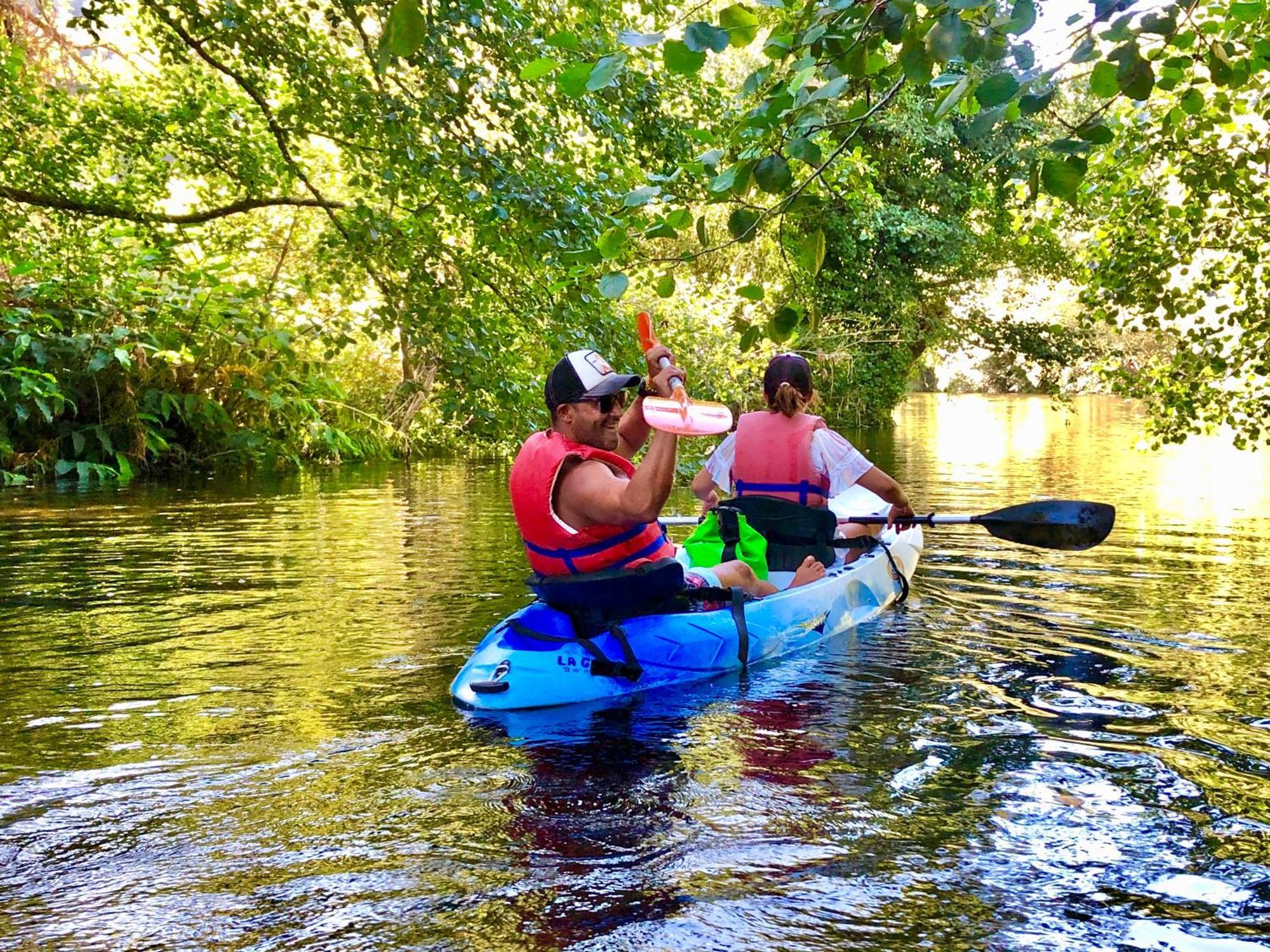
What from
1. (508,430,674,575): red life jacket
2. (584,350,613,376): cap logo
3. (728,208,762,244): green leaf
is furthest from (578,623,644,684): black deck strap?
(728,208,762,244): green leaf

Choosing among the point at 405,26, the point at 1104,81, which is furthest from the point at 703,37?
the point at 1104,81

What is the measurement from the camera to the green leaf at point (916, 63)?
2789 mm

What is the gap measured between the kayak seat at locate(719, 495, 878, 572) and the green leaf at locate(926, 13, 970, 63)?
4.67 metres

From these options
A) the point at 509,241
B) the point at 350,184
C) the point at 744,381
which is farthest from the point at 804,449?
the point at 744,381

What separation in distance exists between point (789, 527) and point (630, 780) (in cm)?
313

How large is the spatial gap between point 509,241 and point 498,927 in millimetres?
6124

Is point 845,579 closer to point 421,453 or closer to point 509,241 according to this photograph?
point 509,241

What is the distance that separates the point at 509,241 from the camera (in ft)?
28.4

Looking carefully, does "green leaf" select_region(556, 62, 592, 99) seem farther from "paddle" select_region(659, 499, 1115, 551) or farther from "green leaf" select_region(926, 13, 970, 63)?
"paddle" select_region(659, 499, 1115, 551)

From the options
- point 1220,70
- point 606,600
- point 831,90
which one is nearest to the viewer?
point 831,90

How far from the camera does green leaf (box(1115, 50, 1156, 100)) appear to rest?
2.73 m

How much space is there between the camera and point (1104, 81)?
272 centimetres

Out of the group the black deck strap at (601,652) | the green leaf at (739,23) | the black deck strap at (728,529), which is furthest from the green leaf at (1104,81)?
the black deck strap at (728,529)

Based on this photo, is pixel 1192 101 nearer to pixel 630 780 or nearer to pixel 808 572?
pixel 630 780
